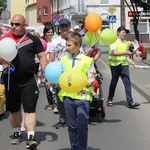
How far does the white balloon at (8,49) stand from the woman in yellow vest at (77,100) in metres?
0.80

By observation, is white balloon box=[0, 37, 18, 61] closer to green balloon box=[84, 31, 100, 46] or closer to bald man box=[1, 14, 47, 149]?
bald man box=[1, 14, 47, 149]

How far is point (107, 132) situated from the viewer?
7438 mm

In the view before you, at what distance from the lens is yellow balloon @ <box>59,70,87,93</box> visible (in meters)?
5.34

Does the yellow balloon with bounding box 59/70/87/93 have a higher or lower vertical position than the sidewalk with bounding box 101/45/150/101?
higher

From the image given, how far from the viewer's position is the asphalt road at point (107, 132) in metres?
6.61

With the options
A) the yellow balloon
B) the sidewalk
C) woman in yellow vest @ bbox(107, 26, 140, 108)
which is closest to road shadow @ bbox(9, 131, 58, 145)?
the yellow balloon

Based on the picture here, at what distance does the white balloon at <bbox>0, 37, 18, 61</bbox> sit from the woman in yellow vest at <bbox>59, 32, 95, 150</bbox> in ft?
2.63

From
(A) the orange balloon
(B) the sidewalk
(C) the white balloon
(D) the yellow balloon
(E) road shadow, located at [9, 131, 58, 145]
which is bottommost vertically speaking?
(E) road shadow, located at [9, 131, 58, 145]

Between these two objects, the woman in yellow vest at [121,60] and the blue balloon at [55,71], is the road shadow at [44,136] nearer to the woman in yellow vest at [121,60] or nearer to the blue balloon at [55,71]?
the blue balloon at [55,71]

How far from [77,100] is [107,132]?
197 cm

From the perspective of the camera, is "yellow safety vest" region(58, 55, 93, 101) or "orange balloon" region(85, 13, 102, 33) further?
"orange balloon" region(85, 13, 102, 33)

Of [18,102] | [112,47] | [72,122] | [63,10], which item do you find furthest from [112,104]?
[63,10]

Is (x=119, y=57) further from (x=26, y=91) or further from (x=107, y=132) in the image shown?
(x=26, y=91)

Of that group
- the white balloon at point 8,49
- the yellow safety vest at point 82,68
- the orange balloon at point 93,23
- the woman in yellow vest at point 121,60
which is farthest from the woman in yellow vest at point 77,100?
the woman in yellow vest at point 121,60
